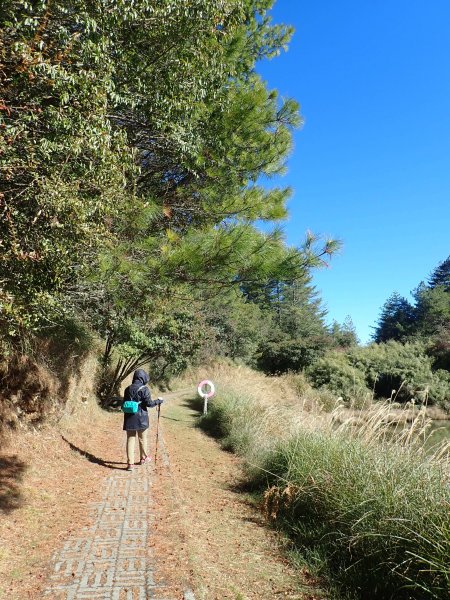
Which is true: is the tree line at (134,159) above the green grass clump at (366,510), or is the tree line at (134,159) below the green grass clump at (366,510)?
above

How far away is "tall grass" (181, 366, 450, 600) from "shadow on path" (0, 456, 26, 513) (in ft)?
10.7

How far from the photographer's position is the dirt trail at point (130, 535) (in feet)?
12.0

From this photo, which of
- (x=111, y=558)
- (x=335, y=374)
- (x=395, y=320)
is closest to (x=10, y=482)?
(x=111, y=558)

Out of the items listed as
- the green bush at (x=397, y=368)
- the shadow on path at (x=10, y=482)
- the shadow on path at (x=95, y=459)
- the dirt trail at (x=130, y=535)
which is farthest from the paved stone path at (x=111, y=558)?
the green bush at (x=397, y=368)

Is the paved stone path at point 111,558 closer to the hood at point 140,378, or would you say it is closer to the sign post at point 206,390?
the hood at point 140,378

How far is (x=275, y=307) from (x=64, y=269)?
5099cm

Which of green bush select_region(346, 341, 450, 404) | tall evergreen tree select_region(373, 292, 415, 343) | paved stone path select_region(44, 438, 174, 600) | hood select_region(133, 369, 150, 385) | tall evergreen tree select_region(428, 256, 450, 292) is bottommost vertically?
paved stone path select_region(44, 438, 174, 600)

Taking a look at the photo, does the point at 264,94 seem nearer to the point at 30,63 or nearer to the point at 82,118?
the point at 82,118

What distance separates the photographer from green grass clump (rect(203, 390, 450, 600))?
335 centimetres

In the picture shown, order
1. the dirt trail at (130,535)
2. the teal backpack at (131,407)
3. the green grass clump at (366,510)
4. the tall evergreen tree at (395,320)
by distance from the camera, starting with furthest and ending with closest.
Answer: the tall evergreen tree at (395,320) < the teal backpack at (131,407) < the dirt trail at (130,535) < the green grass clump at (366,510)

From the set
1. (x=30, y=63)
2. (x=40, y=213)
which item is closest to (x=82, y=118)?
(x=30, y=63)

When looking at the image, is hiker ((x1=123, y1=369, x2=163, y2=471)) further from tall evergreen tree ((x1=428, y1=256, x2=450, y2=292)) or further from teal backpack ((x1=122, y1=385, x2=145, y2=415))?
tall evergreen tree ((x1=428, y1=256, x2=450, y2=292))

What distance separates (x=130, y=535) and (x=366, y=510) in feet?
8.42

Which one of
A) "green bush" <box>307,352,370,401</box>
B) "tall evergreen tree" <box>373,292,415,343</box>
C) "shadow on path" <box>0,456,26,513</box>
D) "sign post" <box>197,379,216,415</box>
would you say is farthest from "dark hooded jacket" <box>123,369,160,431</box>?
"tall evergreen tree" <box>373,292,415,343</box>
